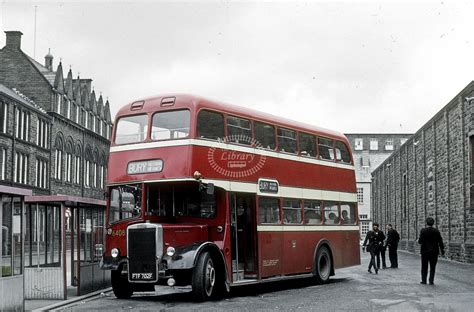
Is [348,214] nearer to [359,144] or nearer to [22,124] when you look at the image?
[22,124]

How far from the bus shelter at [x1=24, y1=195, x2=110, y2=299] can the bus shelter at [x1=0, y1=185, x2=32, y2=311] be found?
4.69 feet

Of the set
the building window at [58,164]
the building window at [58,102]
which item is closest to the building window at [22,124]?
the building window at [58,164]

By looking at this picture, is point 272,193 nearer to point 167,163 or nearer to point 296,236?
point 296,236

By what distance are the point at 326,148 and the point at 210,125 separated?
5.64 metres

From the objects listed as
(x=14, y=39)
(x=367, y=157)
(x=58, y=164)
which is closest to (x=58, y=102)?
(x=58, y=164)

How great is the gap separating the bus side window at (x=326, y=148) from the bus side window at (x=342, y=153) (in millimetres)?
368

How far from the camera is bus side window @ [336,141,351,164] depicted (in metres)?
21.3

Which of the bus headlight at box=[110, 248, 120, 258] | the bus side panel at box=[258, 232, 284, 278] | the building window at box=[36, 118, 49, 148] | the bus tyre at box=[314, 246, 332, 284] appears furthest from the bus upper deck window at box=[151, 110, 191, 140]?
the building window at box=[36, 118, 49, 148]

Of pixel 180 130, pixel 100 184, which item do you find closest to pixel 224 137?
pixel 180 130

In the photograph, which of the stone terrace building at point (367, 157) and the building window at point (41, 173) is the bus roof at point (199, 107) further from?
the stone terrace building at point (367, 157)

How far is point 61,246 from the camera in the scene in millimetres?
16500

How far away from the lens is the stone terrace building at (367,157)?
91500 mm

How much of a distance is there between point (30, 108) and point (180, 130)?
34439 millimetres

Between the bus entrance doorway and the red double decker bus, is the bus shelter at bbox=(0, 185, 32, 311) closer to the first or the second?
the red double decker bus
